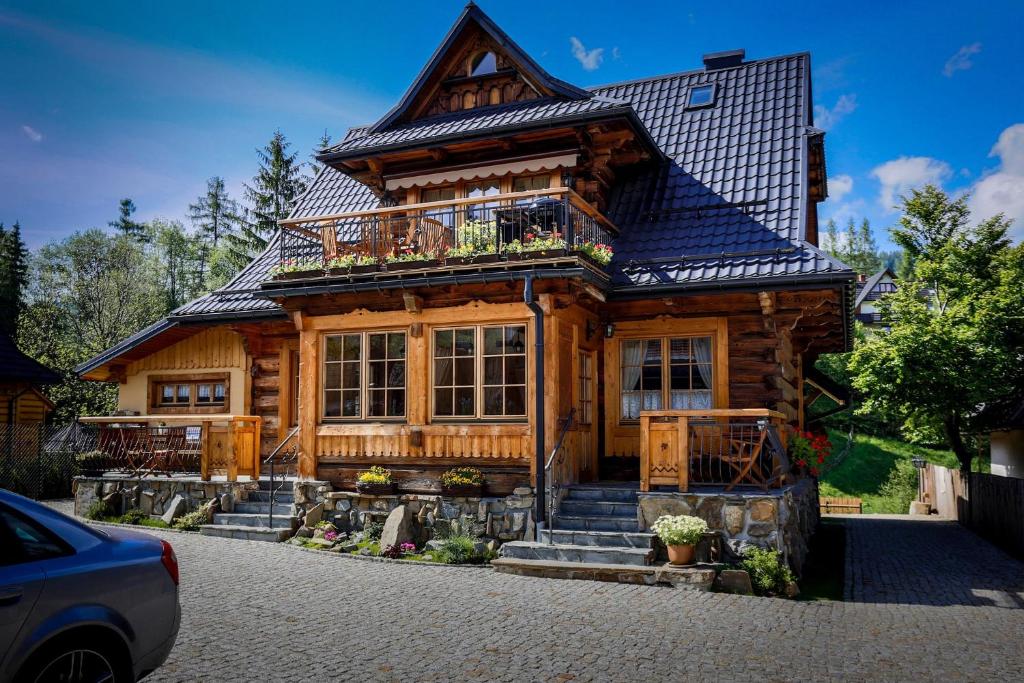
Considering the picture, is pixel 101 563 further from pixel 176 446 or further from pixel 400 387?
pixel 176 446

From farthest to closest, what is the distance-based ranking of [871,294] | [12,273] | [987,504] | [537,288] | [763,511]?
1. [871,294]
2. [12,273]
3. [987,504]
4. [537,288]
5. [763,511]

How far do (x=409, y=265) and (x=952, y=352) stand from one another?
14675 mm

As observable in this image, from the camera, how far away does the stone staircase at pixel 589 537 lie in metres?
11.2

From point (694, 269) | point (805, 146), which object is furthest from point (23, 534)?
point (805, 146)

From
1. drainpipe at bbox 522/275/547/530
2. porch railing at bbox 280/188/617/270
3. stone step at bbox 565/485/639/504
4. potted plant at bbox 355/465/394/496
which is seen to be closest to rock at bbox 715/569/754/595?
stone step at bbox 565/485/639/504

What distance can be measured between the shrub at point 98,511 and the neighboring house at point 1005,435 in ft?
61.2

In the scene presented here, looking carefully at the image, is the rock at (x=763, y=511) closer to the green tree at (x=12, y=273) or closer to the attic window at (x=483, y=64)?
the attic window at (x=483, y=64)

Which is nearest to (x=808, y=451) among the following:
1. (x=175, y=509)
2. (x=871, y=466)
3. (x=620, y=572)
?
(x=620, y=572)

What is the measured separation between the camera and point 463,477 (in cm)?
1319

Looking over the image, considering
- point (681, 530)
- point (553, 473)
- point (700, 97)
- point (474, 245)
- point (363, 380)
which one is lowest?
point (681, 530)

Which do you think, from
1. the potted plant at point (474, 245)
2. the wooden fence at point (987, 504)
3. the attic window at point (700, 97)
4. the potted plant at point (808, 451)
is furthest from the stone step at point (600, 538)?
the attic window at point (700, 97)

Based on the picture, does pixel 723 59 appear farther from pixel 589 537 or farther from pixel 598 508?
pixel 589 537

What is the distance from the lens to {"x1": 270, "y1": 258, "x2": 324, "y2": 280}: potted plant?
14227 millimetres

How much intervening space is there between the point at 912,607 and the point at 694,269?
5871mm
